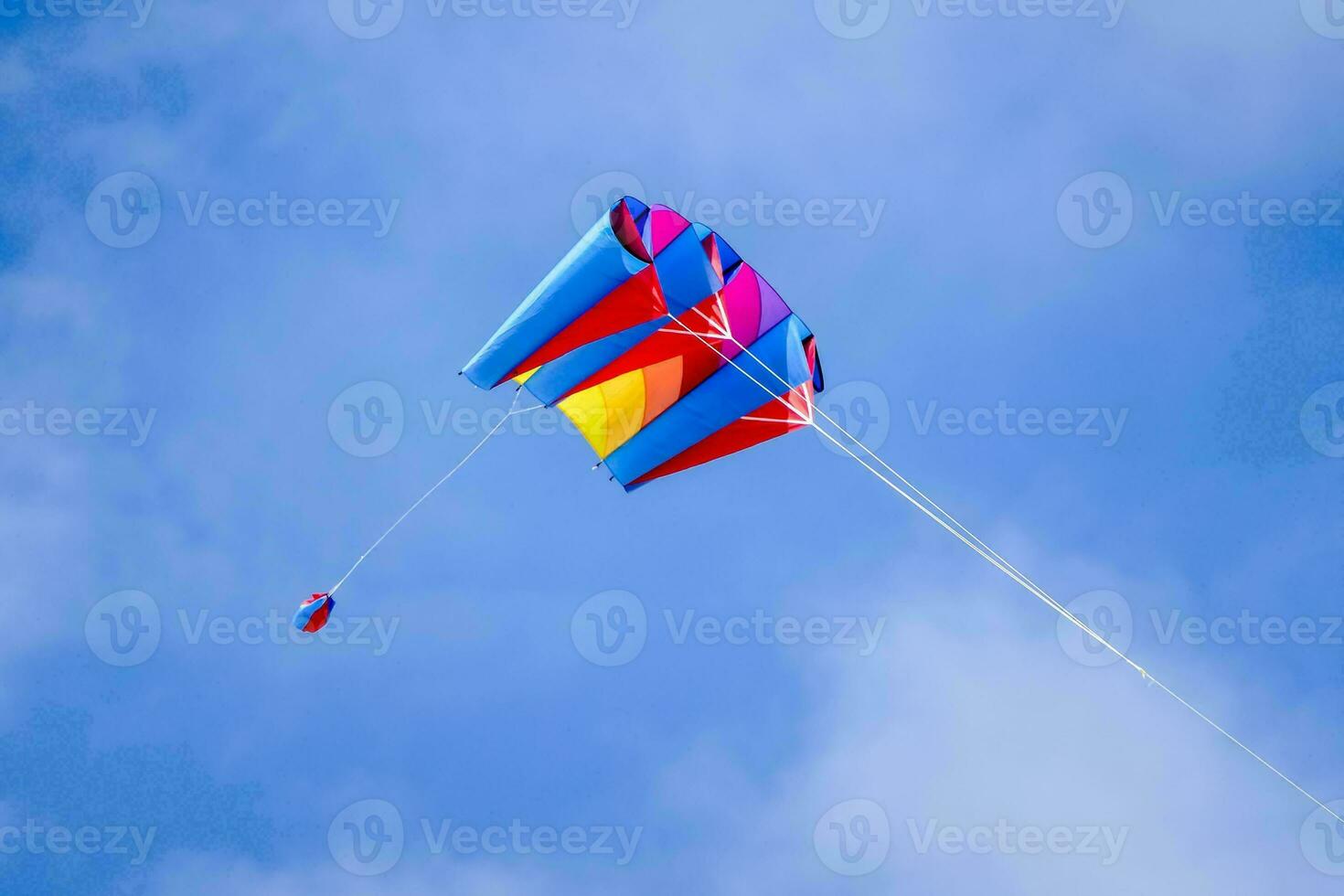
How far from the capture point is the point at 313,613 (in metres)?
17.7

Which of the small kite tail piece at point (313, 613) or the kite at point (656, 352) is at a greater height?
the kite at point (656, 352)

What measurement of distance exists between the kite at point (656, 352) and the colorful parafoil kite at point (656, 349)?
2cm

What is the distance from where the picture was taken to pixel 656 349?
61.7ft

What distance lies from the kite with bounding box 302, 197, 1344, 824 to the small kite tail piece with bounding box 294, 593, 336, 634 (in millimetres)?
20

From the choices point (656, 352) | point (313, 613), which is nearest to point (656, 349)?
point (656, 352)

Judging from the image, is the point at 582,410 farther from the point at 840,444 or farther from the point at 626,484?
the point at 840,444

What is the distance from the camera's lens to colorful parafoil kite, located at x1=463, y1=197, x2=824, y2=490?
54.4 ft

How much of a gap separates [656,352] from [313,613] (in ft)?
21.8

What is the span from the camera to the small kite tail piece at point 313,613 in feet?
58.0

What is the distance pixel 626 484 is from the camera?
20.0 meters

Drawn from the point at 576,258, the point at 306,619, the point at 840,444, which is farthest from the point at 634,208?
the point at 306,619

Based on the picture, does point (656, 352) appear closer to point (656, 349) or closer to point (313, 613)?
point (656, 349)

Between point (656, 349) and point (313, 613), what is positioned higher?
point (656, 349)

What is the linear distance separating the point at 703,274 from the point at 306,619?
7.92m
